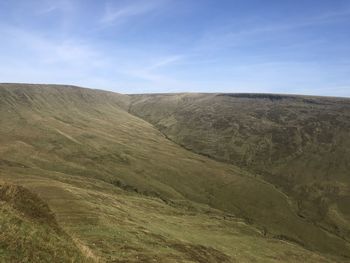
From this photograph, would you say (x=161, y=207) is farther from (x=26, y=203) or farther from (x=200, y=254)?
(x=26, y=203)

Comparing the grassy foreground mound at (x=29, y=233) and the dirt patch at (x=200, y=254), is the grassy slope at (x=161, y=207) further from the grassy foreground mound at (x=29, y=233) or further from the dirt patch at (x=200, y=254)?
the grassy foreground mound at (x=29, y=233)

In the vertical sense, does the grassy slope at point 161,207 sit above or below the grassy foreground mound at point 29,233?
below

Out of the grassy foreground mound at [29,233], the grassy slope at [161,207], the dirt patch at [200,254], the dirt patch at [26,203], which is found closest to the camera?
the grassy foreground mound at [29,233]

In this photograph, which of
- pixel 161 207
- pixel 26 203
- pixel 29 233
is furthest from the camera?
pixel 161 207

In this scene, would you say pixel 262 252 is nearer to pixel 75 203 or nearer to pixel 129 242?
pixel 75 203

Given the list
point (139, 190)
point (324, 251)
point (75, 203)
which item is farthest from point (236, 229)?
point (75, 203)

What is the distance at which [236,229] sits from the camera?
12606 cm

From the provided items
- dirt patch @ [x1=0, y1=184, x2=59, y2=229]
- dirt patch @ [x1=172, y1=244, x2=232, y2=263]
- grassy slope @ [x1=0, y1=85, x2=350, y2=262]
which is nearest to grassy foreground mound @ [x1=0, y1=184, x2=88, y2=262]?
dirt patch @ [x1=0, y1=184, x2=59, y2=229]

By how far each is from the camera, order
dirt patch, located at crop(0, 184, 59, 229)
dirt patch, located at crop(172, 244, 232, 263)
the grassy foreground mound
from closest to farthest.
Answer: the grassy foreground mound
dirt patch, located at crop(0, 184, 59, 229)
dirt patch, located at crop(172, 244, 232, 263)

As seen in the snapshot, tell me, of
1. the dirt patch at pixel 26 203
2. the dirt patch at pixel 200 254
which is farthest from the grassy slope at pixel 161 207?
the dirt patch at pixel 26 203

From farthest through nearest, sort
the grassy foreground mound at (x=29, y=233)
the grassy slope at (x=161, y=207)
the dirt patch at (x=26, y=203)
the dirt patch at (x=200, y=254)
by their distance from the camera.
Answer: the grassy slope at (x=161, y=207) → the dirt patch at (x=200, y=254) → the dirt patch at (x=26, y=203) → the grassy foreground mound at (x=29, y=233)

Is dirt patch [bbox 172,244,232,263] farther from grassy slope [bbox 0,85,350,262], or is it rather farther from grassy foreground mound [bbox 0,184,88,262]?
grassy foreground mound [bbox 0,184,88,262]

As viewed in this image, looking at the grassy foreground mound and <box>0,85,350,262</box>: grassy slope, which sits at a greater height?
the grassy foreground mound

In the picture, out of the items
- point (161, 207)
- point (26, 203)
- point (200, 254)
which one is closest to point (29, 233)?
point (26, 203)
